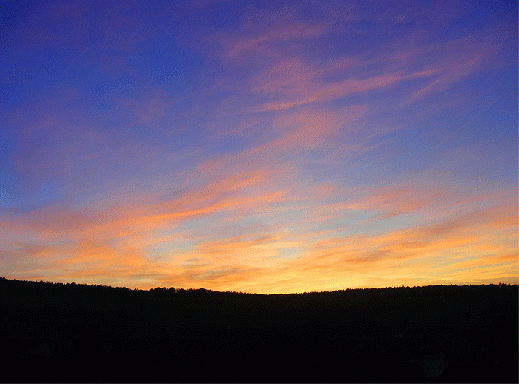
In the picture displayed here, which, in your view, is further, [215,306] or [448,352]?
[215,306]

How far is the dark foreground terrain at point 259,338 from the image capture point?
19.8 m

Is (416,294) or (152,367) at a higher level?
(416,294)

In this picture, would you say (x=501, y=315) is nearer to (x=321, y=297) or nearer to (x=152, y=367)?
(x=321, y=297)

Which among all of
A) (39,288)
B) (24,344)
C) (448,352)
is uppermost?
(39,288)

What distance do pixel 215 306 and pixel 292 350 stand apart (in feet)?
31.4

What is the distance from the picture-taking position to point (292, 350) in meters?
22.1

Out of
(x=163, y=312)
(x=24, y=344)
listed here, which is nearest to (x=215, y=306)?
(x=163, y=312)

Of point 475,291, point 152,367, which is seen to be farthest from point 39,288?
point 475,291

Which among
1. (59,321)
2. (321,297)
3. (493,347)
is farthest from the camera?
(321,297)

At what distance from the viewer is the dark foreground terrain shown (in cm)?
1977

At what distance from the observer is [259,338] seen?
933 inches

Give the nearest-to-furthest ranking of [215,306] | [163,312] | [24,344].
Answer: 1. [24,344]
2. [163,312]
3. [215,306]

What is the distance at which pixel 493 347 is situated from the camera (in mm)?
21375

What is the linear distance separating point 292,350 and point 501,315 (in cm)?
1296
